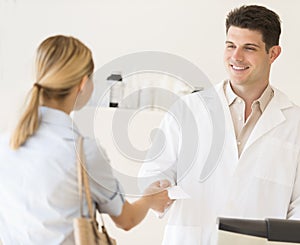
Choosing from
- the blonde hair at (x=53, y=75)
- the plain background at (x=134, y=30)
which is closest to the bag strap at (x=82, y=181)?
the blonde hair at (x=53, y=75)

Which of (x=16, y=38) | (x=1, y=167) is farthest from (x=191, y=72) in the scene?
(x=16, y=38)

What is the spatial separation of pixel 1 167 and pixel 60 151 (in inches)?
4.7

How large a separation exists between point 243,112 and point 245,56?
6.5 inches

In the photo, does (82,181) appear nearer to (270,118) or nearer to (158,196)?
(158,196)

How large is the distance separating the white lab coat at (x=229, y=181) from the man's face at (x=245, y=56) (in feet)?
0.46

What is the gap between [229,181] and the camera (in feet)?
5.14

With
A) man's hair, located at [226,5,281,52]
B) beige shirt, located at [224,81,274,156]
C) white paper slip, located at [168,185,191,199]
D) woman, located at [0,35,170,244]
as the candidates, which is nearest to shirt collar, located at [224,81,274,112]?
beige shirt, located at [224,81,274,156]

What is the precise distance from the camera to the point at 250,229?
0.99 meters

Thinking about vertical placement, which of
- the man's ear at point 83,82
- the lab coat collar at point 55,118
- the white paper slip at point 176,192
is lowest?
the white paper slip at point 176,192

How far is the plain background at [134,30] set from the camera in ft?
7.82

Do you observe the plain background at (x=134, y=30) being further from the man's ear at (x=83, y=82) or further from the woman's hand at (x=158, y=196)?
the man's ear at (x=83, y=82)

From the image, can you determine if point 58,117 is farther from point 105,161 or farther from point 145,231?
point 145,231

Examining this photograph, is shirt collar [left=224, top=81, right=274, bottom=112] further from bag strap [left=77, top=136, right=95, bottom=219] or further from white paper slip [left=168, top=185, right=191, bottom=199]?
bag strap [left=77, top=136, right=95, bottom=219]

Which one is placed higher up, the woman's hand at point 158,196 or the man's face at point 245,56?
the man's face at point 245,56
